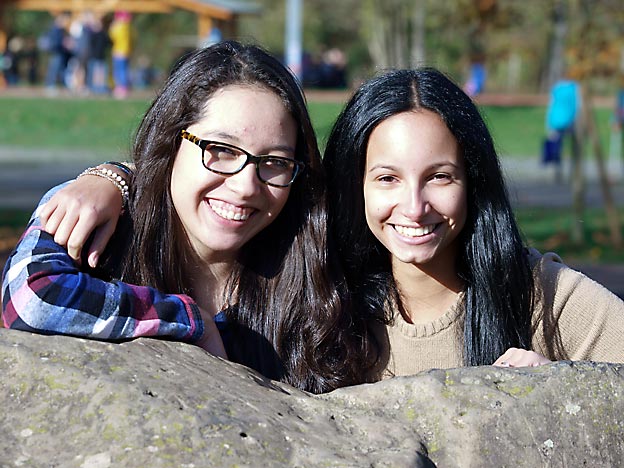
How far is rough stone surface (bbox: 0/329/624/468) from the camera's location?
2096mm

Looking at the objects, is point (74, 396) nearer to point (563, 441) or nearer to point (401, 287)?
point (563, 441)

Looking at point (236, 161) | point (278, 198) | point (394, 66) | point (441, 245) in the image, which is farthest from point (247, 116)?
point (394, 66)

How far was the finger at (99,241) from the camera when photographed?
2771 mm

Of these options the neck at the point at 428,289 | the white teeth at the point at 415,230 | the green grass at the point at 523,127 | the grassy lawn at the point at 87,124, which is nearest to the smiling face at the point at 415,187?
the white teeth at the point at 415,230

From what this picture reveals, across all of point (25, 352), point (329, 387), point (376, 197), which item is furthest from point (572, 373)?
point (25, 352)

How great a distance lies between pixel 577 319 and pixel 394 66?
4.72 ft

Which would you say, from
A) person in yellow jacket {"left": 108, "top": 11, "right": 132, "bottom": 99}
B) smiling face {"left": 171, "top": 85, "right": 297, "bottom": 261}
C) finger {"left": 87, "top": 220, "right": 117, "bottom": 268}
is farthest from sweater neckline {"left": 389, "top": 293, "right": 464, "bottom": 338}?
person in yellow jacket {"left": 108, "top": 11, "right": 132, "bottom": 99}

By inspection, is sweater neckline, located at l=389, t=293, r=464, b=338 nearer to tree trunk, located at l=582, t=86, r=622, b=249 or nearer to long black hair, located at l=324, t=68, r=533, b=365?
long black hair, located at l=324, t=68, r=533, b=365

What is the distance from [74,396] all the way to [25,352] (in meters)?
0.18

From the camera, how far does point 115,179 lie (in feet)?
10.1

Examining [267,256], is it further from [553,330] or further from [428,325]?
[553,330]

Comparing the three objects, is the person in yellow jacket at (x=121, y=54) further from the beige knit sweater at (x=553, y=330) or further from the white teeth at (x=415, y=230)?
the white teeth at (x=415, y=230)

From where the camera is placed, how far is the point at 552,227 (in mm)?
12383

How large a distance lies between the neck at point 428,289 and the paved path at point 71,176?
29.4 feet
